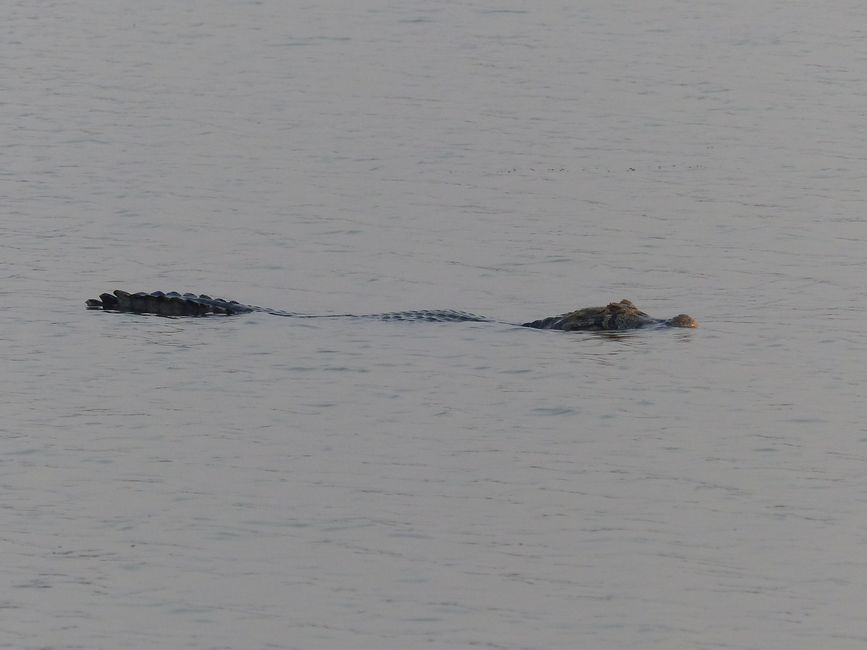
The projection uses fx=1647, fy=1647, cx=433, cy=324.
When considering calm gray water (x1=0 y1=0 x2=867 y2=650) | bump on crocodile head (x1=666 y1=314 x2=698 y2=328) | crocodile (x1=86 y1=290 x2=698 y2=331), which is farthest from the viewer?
crocodile (x1=86 y1=290 x2=698 y2=331)

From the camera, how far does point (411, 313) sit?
13.8m

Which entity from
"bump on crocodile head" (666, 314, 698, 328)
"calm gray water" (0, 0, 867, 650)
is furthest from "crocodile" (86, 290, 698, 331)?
"calm gray water" (0, 0, 867, 650)

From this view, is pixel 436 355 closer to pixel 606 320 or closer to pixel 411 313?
pixel 411 313

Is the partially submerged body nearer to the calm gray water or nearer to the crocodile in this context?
the crocodile

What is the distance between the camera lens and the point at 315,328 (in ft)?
44.6

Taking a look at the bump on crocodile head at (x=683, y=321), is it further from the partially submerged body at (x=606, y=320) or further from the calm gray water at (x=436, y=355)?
the calm gray water at (x=436, y=355)

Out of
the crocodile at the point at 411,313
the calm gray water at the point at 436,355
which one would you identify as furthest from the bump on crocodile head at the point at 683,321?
the calm gray water at the point at 436,355

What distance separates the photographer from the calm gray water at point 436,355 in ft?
26.0

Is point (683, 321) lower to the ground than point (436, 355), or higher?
higher

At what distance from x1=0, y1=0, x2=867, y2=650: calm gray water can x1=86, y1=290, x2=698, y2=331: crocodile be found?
18 centimetres

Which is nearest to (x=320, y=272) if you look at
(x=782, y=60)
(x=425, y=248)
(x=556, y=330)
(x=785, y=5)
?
(x=425, y=248)

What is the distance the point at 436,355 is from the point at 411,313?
3.55ft

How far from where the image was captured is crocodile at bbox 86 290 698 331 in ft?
44.7

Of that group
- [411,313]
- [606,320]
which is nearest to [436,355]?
[411,313]
